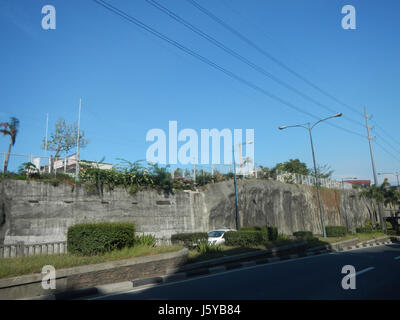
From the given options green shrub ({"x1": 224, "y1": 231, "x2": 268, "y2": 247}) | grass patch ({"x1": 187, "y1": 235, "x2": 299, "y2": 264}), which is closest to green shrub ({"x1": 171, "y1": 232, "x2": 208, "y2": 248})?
grass patch ({"x1": 187, "y1": 235, "x2": 299, "y2": 264})

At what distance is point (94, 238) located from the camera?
417 inches

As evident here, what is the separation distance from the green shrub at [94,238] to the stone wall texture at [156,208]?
4.75 m

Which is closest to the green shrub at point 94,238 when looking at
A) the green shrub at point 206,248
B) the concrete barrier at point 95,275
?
the concrete barrier at point 95,275

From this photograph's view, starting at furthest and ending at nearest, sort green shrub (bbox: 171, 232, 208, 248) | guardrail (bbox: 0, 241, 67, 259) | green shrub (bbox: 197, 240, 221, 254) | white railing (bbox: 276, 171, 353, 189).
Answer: white railing (bbox: 276, 171, 353, 189) < green shrub (bbox: 171, 232, 208, 248) < green shrub (bbox: 197, 240, 221, 254) < guardrail (bbox: 0, 241, 67, 259)

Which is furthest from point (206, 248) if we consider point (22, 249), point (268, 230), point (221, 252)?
point (22, 249)

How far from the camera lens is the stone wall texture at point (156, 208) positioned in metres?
14.3

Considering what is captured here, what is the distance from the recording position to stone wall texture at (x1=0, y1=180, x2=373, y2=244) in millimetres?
14328

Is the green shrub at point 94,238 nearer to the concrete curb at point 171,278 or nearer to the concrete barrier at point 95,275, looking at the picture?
the concrete barrier at point 95,275

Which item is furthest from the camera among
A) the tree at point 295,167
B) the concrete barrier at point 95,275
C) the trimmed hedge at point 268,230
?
the tree at point 295,167

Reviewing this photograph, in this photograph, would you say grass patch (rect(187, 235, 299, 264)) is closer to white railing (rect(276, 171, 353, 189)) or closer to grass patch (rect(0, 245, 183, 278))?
grass patch (rect(0, 245, 183, 278))

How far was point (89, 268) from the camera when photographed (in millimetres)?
8664

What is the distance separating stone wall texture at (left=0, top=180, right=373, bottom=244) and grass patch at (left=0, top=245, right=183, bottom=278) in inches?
210
